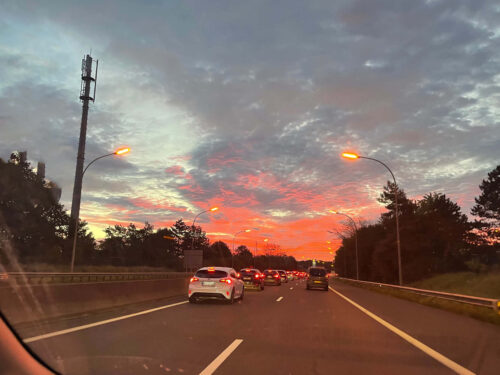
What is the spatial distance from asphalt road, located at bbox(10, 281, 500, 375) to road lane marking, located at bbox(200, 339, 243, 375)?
0.02 meters

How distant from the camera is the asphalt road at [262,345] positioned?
637 centimetres

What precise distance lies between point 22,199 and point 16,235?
589 cm

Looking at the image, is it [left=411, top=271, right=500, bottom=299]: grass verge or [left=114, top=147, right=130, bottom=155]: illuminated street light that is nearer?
[left=114, top=147, right=130, bottom=155]: illuminated street light

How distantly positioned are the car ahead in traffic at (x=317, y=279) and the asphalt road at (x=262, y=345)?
19.1 metres

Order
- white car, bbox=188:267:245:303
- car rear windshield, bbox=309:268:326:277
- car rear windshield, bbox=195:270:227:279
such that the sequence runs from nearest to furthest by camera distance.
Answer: white car, bbox=188:267:245:303 < car rear windshield, bbox=195:270:227:279 < car rear windshield, bbox=309:268:326:277

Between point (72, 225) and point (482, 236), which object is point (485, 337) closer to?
point (482, 236)

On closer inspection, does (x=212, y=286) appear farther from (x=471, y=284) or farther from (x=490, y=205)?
(x=490, y=205)

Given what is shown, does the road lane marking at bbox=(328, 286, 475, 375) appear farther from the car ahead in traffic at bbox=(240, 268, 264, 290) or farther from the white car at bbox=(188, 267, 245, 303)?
the car ahead in traffic at bbox=(240, 268, 264, 290)

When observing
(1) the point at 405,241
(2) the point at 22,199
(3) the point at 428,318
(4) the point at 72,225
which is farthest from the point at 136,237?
(3) the point at 428,318

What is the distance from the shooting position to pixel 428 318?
1367 centimetres

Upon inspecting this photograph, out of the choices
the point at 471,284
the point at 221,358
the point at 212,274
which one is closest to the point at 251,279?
the point at 212,274

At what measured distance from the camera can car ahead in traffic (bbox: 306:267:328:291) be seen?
31812mm

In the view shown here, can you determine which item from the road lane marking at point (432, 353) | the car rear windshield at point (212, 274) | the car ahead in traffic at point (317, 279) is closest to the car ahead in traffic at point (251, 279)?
the car ahead in traffic at point (317, 279)

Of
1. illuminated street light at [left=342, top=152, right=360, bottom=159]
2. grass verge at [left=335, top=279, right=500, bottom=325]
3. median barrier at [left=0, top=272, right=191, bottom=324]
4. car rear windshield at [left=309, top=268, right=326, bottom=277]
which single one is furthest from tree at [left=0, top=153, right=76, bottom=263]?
grass verge at [left=335, top=279, right=500, bottom=325]
